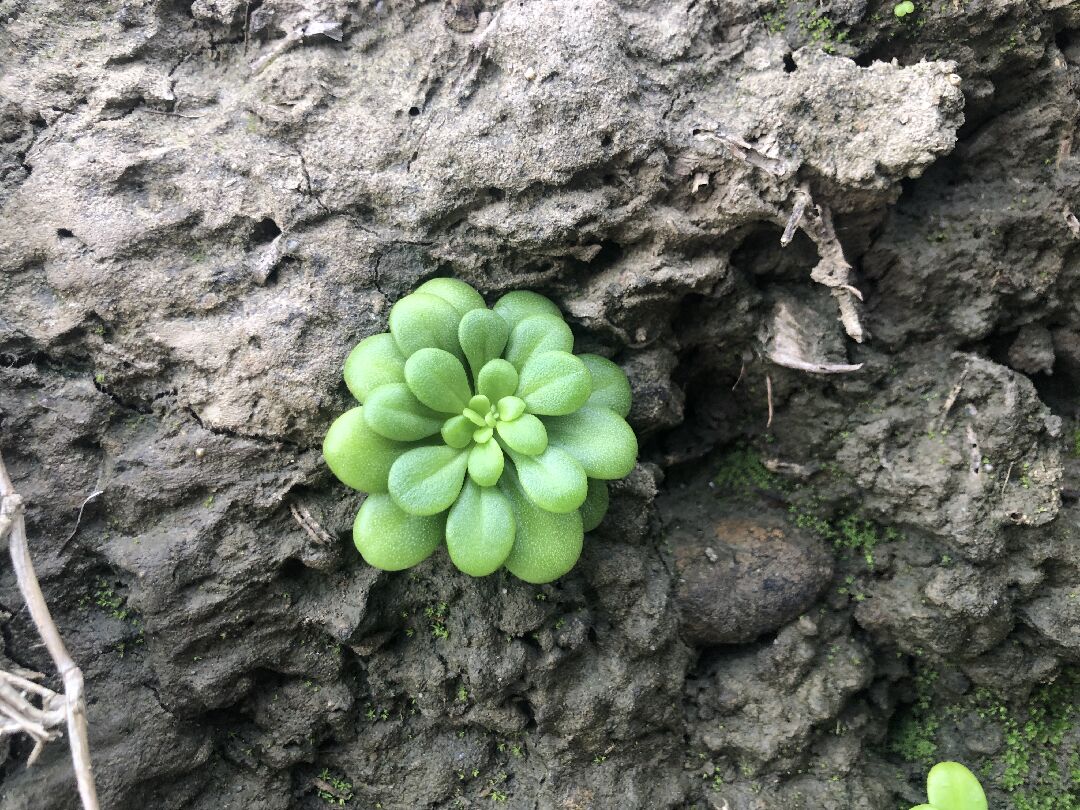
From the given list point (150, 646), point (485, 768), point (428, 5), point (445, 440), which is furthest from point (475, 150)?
point (485, 768)

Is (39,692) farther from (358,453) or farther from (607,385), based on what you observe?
(607,385)

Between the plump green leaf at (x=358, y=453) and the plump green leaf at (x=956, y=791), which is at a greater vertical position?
the plump green leaf at (x=358, y=453)

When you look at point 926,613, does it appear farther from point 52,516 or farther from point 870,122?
point 52,516

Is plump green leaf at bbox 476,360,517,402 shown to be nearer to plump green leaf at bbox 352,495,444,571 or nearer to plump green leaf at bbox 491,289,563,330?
plump green leaf at bbox 491,289,563,330

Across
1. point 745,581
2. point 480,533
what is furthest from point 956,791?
point 480,533

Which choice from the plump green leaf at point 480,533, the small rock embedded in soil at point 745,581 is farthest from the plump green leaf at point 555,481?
the small rock embedded in soil at point 745,581

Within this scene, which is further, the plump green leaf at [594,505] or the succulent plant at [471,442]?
the plump green leaf at [594,505]

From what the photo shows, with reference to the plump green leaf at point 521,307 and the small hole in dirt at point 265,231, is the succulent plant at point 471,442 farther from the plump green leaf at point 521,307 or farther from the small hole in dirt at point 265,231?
the small hole in dirt at point 265,231
